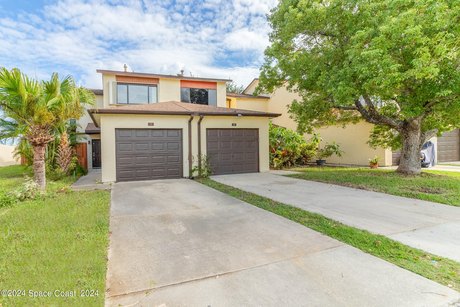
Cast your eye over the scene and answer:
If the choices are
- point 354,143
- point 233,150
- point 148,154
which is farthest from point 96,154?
point 354,143

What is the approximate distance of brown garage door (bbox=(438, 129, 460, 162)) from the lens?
15898 millimetres

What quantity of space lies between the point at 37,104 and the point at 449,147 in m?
21.9

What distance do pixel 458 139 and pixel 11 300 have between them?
878 inches

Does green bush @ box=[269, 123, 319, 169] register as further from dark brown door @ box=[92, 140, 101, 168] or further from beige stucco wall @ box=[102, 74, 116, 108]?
dark brown door @ box=[92, 140, 101, 168]

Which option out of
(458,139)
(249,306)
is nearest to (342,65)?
(249,306)

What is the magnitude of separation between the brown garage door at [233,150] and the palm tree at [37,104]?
18.1ft

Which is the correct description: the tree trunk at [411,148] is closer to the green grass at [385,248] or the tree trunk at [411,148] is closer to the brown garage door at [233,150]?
the brown garage door at [233,150]

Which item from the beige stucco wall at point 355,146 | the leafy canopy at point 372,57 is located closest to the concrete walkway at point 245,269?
the leafy canopy at point 372,57

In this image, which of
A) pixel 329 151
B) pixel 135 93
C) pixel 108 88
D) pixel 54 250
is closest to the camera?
pixel 54 250

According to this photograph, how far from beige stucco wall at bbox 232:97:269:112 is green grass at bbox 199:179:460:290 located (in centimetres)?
1596

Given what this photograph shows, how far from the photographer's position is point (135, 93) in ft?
55.2

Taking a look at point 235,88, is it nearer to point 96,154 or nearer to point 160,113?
point 96,154

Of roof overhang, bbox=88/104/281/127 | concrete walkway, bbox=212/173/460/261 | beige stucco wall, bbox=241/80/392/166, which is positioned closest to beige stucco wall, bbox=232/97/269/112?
beige stucco wall, bbox=241/80/392/166

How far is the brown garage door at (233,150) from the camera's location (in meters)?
11.5
